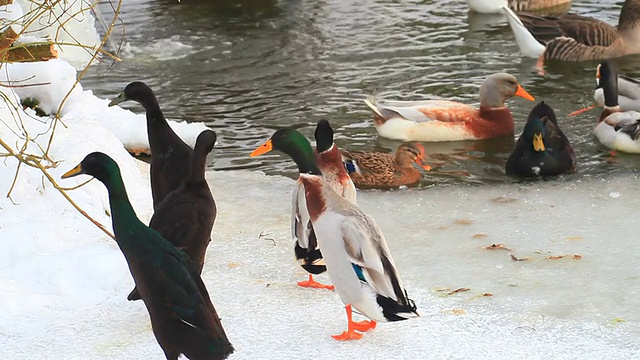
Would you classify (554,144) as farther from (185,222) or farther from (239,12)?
(239,12)

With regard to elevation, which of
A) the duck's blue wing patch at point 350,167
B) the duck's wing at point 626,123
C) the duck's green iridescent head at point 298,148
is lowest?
the duck's wing at point 626,123

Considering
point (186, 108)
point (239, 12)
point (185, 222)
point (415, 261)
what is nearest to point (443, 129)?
point (186, 108)

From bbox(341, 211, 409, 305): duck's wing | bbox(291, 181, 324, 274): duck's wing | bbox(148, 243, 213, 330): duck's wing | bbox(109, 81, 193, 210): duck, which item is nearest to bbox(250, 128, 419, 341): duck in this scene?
bbox(341, 211, 409, 305): duck's wing

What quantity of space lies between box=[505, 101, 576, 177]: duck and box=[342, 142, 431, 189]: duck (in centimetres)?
75

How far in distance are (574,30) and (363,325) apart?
28.2ft

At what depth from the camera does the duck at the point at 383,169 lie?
25.3ft

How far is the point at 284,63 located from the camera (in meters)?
12.3

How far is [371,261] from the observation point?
459 centimetres

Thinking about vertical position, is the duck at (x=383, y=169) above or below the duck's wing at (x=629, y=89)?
above

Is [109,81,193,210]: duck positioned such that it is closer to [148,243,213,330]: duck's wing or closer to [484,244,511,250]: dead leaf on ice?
[148,243,213,330]: duck's wing

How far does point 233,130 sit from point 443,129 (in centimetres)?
196

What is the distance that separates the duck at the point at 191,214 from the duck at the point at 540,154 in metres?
3.52

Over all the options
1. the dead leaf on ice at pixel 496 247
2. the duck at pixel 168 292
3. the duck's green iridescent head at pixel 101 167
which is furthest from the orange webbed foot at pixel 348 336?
the dead leaf on ice at pixel 496 247

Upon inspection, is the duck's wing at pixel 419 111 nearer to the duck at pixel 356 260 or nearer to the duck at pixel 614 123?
the duck at pixel 614 123
